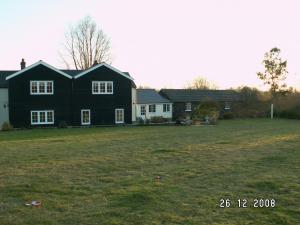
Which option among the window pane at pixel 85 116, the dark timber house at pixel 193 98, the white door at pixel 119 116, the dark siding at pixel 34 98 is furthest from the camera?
the dark timber house at pixel 193 98

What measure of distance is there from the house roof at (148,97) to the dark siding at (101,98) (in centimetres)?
685

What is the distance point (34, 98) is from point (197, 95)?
25.0 m

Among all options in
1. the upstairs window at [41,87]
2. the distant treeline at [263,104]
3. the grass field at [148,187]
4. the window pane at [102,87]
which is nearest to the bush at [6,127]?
the upstairs window at [41,87]

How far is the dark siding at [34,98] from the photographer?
37750 millimetres

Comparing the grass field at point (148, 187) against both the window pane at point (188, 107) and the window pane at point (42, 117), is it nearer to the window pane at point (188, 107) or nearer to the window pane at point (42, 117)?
the window pane at point (42, 117)

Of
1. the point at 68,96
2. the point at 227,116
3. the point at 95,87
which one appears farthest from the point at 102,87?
the point at 227,116

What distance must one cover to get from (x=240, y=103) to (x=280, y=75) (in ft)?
24.7

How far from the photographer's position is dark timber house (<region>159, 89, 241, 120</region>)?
174 feet

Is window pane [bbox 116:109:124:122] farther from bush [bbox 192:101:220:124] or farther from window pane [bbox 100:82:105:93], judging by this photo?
bush [bbox 192:101:220:124]

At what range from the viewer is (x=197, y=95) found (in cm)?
5572

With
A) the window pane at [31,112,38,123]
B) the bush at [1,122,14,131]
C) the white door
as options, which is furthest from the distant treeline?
the bush at [1,122,14,131]

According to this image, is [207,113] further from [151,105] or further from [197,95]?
[197,95]

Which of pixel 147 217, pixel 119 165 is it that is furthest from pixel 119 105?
pixel 147 217

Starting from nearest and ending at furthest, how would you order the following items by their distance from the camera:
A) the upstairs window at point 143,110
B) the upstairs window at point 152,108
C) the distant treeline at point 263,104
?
the upstairs window at point 143,110
the upstairs window at point 152,108
the distant treeline at point 263,104
